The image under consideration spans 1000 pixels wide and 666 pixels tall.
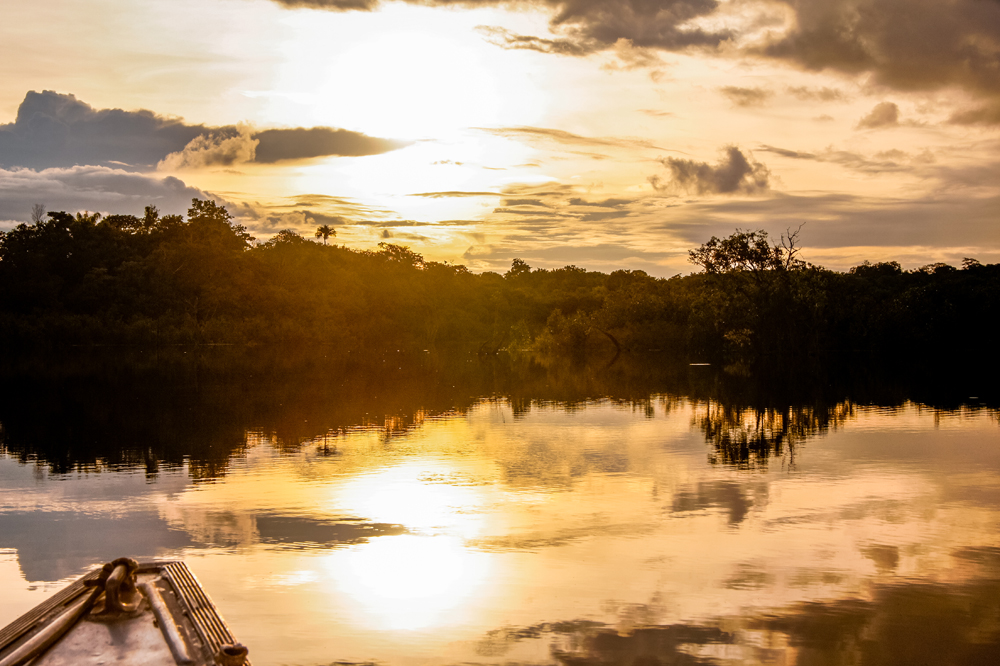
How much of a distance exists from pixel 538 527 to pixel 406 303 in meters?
77.2

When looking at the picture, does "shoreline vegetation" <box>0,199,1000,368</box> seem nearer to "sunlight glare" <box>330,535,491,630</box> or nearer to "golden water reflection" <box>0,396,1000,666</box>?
"golden water reflection" <box>0,396,1000,666</box>

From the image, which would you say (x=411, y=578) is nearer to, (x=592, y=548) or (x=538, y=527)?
(x=592, y=548)

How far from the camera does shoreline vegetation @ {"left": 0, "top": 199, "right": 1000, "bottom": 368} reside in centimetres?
5575

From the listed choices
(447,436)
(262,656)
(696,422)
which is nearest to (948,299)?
(696,422)

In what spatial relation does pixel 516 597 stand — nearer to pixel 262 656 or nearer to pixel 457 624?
pixel 457 624

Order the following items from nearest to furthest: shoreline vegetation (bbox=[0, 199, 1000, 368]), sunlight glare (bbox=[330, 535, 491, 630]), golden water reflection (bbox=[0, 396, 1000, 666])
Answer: golden water reflection (bbox=[0, 396, 1000, 666]) < sunlight glare (bbox=[330, 535, 491, 630]) < shoreline vegetation (bbox=[0, 199, 1000, 368])

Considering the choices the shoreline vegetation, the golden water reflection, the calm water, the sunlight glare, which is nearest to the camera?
the golden water reflection

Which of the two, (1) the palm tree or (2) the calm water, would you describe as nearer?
(2) the calm water

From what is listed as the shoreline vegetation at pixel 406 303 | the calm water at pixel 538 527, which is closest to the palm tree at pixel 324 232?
the shoreline vegetation at pixel 406 303

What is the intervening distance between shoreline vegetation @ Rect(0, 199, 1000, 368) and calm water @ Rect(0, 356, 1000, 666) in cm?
3093

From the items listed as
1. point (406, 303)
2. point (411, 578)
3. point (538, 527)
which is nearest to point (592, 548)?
point (538, 527)

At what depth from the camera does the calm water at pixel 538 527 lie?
22.1 feet

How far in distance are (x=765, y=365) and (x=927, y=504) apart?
3365cm

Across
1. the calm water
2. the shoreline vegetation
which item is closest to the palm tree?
the shoreline vegetation
